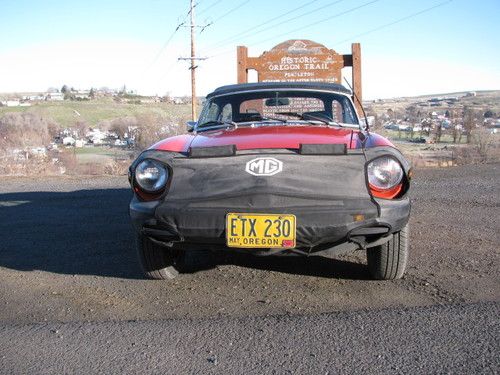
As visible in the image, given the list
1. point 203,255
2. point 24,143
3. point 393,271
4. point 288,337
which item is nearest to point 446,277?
point 393,271

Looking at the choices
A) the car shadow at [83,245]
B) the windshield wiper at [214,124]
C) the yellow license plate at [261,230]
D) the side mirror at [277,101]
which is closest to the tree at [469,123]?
the car shadow at [83,245]

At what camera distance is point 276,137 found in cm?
364

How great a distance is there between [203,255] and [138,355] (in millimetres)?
2216

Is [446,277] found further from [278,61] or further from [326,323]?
[278,61]

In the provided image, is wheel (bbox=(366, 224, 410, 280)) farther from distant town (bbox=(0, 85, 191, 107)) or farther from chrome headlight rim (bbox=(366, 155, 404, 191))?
distant town (bbox=(0, 85, 191, 107))

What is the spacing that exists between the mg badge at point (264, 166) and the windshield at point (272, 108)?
4.04ft

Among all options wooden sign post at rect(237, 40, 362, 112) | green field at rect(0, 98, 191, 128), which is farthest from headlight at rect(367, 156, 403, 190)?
green field at rect(0, 98, 191, 128)

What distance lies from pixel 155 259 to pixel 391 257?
1.78 meters

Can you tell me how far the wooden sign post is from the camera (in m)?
10.9

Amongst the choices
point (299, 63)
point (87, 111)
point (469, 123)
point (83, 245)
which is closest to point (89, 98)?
point (87, 111)

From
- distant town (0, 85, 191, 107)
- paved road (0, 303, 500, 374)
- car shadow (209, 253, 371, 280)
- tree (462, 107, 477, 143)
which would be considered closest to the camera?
paved road (0, 303, 500, 374)

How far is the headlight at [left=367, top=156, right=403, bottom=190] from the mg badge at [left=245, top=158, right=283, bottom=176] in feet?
2.01

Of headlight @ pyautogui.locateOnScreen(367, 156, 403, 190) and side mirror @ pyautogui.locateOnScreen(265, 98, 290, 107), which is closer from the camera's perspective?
headlight @ pyautogui.locateOnScreen(367, 156, 403, 190)

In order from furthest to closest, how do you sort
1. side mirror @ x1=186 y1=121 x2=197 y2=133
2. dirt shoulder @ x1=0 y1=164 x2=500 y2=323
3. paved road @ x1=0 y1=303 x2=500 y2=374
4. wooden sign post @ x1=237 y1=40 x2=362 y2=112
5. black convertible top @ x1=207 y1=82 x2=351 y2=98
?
1. wooden sign post @ x1=237 y1=40 x2=362 y2=112
2. black convertible top @ x1=207 y1=82 x2=351 y2=98
3. side mirror @ x1=186 y1=121 x2=197 y2=133
4. dirt shoulder @ x1=0 y1=164 x2=500 y2=323
5. paved road @ x1=0 y1=303 x2=500 y2=374
